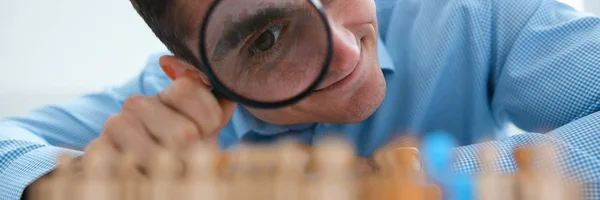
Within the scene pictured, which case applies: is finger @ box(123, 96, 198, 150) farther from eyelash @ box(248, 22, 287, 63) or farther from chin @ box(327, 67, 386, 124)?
chin @ box(327, 67, 386, 124)

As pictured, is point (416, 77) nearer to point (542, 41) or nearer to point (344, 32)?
point (542, 41)

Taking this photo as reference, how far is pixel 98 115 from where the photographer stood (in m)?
1.54

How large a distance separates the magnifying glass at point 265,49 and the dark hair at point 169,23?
17cm

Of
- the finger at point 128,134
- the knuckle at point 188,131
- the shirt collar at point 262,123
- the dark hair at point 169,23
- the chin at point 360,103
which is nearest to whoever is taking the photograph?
the finger at point 128,134

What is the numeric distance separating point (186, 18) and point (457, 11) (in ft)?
1.94

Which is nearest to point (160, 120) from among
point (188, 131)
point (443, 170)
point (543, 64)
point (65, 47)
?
point (188, 131)

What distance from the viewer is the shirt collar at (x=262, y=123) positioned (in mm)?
1332

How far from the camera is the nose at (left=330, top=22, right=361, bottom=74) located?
91 centimetres

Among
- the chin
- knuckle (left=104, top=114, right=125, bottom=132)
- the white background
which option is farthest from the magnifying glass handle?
the white background

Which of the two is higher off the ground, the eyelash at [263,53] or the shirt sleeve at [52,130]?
the eyelash at [263,53]

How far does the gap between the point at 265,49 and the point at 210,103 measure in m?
0.11

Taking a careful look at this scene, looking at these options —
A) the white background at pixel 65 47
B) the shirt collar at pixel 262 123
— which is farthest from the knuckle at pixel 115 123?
the white background at pixel 65 47

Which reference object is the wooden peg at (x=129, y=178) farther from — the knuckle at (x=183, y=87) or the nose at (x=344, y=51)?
the nose at (x=344, y=51)

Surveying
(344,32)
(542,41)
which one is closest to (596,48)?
(542,41)
